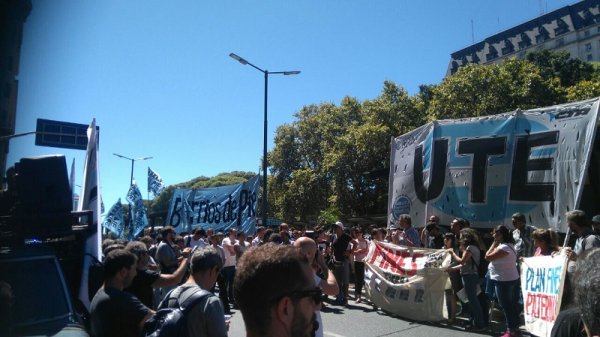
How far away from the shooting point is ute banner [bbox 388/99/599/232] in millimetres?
8078

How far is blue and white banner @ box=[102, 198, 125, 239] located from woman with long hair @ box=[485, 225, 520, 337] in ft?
39.6

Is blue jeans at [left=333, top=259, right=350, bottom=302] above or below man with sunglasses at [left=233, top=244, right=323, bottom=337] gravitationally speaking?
below

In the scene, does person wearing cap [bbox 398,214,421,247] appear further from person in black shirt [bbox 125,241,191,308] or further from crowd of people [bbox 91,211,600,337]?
person in black shirt [bbox 125,241,191,308]

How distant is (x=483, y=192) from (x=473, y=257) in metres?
2.00

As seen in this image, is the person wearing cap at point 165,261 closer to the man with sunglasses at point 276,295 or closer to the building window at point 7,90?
the building window at point 7,90

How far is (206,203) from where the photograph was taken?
18000mm

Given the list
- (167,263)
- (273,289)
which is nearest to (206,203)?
(167,263)

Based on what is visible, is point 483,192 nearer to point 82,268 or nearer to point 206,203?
point 82,268

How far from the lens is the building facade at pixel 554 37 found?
89312 mm

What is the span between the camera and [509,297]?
6887 mm

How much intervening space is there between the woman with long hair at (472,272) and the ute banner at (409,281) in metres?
0.63

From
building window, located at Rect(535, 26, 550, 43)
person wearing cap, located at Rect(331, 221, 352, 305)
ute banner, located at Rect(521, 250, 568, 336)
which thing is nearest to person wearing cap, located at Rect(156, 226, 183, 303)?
person wearing cap, located at Rect(331, 221, 352, 305)

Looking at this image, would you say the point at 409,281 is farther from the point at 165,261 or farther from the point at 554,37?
the point at 554,37

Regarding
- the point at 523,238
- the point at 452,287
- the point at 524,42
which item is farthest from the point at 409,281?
the point at 524,42
